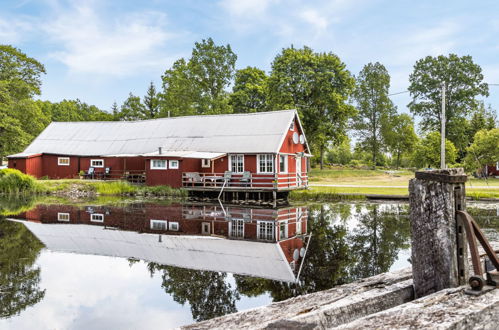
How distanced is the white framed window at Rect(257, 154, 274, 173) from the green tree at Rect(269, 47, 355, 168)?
44.2 ft

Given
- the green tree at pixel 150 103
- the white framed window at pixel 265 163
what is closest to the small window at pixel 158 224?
the white framed window at pixel 265 163

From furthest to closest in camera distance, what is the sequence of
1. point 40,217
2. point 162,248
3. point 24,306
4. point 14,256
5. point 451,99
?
point 451,99 < point 40,217 < point 162,248 < point 14,256 < point 24,306

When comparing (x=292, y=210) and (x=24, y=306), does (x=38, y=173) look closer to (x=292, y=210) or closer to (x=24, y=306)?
(x=292, y=210)

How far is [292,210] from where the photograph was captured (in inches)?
688

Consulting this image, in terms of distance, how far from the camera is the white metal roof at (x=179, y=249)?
7.62 m

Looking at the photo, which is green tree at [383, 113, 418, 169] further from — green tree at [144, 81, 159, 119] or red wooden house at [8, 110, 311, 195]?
green tree at [144, 81, 159, 119]

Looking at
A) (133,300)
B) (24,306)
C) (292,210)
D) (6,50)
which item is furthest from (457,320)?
(6,50)

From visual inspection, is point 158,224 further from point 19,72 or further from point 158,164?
point 19,72

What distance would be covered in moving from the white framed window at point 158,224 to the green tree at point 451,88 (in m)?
40.0

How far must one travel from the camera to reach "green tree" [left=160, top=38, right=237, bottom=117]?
141 ft

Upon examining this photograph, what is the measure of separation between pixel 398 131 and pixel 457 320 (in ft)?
169

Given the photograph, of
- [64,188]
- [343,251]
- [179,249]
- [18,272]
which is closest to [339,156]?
[64,188]

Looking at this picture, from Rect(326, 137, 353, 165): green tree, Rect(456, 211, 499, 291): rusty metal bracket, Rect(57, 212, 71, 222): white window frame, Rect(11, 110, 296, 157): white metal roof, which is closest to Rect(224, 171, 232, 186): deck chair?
Rect(11, 110, 296, 157): white metal roof

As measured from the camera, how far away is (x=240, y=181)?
2473 cm
